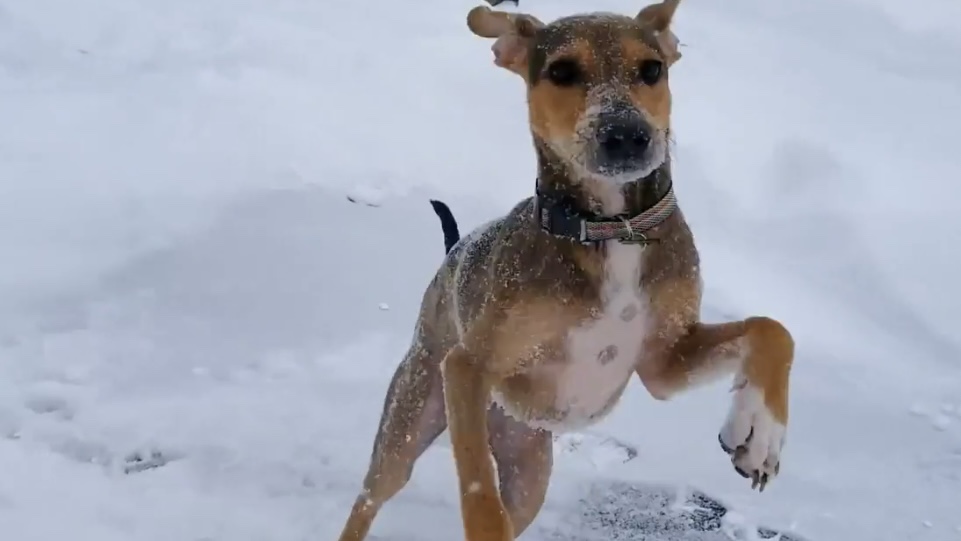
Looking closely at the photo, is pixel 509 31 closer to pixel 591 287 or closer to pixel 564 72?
pixel 564 72

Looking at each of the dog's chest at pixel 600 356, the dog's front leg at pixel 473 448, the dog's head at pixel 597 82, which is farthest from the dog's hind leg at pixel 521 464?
the dog's head at pixel 597 82

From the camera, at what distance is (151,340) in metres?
5.37

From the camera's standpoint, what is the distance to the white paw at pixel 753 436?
112 inches

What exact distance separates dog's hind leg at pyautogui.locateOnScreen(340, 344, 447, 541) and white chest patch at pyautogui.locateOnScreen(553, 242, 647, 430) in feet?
1.81

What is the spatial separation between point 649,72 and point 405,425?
1.53m

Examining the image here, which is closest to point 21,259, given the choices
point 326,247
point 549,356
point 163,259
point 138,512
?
point 163,259

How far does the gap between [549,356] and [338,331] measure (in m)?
2.62

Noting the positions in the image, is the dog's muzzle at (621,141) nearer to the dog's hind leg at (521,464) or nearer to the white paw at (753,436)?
the white paw at (753,436)

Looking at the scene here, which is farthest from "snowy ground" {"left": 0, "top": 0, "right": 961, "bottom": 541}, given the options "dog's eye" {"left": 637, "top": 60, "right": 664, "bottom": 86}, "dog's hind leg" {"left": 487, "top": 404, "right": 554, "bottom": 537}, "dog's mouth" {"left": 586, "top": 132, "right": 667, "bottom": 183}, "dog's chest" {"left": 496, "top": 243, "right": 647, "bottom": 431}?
"dog's eye" {"left": 637, "top": 60, "right": 664, "bottom": 86}

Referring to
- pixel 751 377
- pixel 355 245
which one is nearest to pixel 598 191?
pixel 751 377

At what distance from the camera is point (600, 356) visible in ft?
10.3

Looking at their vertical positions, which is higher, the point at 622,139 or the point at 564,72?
the point at 564,72

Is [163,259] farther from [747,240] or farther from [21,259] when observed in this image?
[747,240]

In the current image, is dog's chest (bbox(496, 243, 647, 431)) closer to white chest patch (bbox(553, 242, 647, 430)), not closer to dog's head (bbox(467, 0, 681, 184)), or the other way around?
white chest patch (bbox(553, 242, 647, 430))
